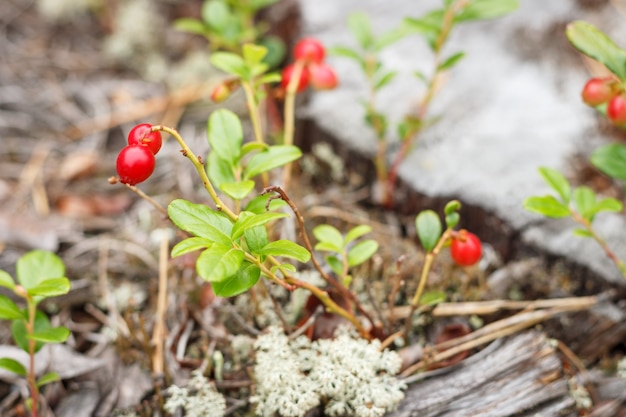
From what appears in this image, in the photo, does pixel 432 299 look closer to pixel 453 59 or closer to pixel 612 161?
pixel 612 161

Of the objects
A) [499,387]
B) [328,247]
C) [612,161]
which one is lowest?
[499,387]

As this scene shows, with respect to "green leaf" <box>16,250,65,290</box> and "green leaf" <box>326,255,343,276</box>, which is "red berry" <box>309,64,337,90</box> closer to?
"green leaf" <box>326,255,343,276</box>

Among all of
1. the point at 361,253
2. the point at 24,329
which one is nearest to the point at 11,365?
the point at 24,329

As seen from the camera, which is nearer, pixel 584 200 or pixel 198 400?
pixel 198 400

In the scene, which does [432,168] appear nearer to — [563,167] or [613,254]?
[563,167]

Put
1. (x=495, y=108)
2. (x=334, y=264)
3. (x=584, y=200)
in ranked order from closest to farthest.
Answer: (x=334, y=264)
(x=584, y=200)
(x=495, y=108)

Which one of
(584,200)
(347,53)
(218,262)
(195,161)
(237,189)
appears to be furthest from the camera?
(347,53)

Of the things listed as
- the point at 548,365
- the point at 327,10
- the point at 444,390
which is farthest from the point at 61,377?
the point at 327,10
